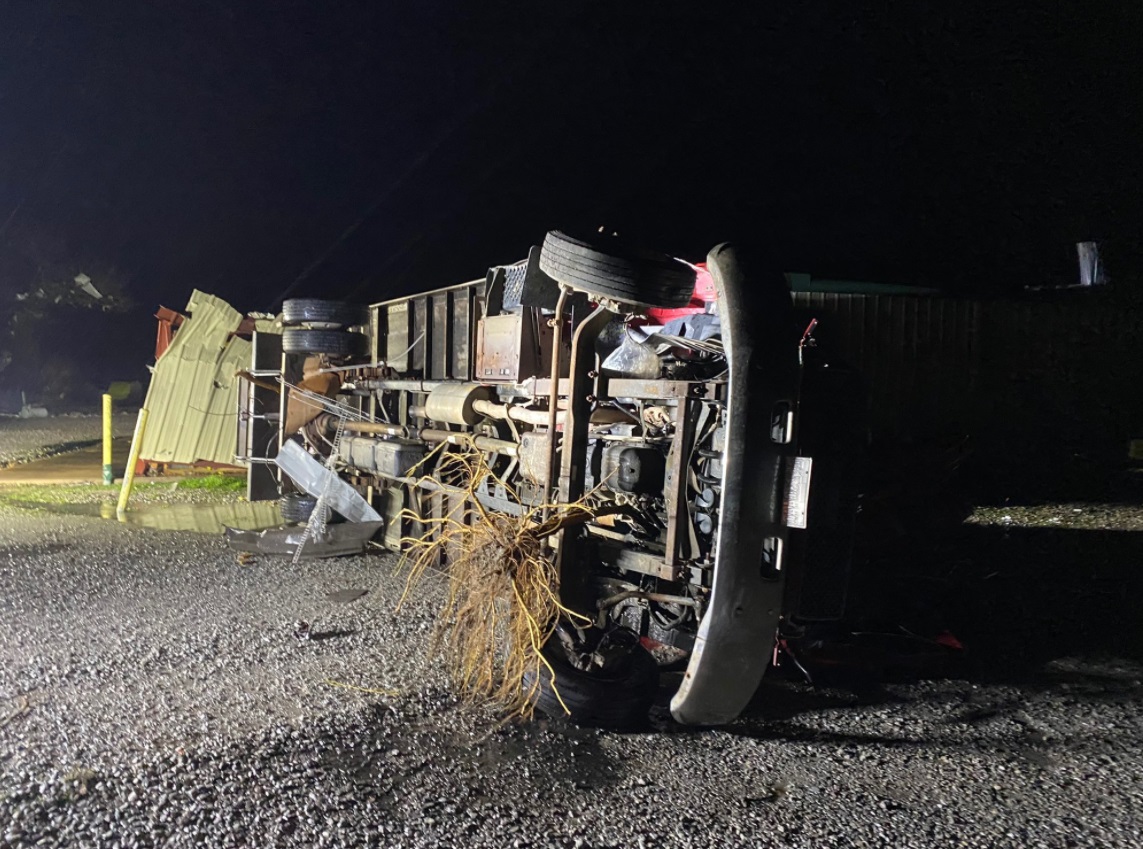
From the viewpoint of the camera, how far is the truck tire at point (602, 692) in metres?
4.07

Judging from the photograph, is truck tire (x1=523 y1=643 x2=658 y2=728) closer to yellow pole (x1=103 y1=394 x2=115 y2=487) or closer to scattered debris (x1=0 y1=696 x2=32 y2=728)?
scattered debris (x1=0 y1=696 x2=32 y2=728)

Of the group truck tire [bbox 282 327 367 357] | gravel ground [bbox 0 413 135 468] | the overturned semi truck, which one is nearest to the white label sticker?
the overturned semi truck

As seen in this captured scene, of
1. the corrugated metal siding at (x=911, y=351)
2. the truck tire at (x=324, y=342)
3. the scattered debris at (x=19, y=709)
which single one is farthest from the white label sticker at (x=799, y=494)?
the corrugated metal siding at (x=911, y=351)

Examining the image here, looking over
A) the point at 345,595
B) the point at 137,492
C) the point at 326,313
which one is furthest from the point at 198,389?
the point at 345,595

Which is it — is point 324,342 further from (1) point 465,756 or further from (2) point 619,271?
(1) point 465,756

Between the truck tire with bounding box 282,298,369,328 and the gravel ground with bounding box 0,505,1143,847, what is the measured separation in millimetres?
4821

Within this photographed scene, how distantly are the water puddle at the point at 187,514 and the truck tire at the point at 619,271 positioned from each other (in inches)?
257

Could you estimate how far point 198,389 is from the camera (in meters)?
13.5

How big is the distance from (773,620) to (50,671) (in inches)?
155

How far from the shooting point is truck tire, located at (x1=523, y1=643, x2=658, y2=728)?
4.07 m

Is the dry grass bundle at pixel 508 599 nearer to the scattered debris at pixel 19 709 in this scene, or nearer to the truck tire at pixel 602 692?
the truck tire at pixel 602 692

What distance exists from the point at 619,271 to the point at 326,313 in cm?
651

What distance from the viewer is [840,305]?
11.4 m

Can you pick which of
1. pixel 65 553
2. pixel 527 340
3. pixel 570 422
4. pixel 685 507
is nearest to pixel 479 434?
pixel 527 340
